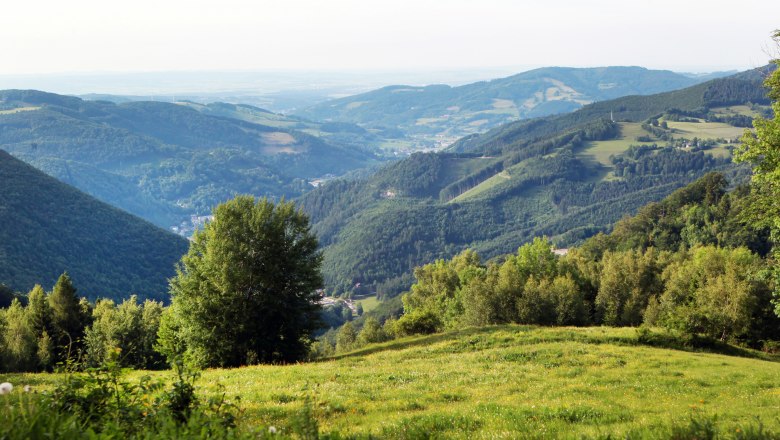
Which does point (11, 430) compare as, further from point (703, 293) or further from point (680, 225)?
point (680, 225)

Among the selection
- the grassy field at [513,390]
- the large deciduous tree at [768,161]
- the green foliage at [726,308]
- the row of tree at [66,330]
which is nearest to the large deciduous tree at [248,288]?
the grassy field at [513,390]

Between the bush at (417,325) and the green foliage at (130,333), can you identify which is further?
the bush at (417,325)

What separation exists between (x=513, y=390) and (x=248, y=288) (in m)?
22.8

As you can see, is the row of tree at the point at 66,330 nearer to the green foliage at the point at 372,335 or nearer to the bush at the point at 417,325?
the bush at the point at 417,325

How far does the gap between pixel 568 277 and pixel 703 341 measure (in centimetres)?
3576

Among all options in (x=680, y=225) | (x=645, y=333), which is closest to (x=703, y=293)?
(x=645, y=333)

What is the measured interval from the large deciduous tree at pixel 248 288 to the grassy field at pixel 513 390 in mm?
7323

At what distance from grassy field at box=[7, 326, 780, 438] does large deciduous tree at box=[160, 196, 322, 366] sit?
24.0 feet

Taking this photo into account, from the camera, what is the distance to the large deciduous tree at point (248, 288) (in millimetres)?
36094

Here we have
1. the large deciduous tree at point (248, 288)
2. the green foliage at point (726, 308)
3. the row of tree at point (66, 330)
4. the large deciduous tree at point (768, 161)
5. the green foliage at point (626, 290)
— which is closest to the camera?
the large deciduous tree at point (768, 161)

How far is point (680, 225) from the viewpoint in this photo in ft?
479

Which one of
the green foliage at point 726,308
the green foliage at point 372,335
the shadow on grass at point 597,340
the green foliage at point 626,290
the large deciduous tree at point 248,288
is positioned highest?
the large deciduous tree at point 248,288

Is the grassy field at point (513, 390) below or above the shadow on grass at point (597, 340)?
above

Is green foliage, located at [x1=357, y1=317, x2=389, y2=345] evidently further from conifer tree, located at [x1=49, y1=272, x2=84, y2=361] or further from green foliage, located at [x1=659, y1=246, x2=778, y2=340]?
green foliage, located at [x1=659, y1=246, x2=778, y2=340]
